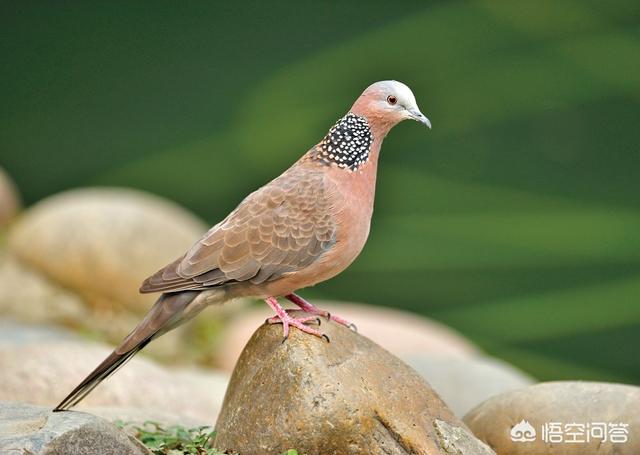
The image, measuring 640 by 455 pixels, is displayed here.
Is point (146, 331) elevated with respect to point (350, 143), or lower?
lower

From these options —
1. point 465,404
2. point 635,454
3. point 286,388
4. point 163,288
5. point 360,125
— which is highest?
point 360,125

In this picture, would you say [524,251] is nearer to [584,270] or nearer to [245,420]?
[584,270]

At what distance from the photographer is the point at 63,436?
4.36 m

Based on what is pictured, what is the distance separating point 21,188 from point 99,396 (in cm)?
557

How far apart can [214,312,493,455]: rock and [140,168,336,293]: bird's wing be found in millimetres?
346

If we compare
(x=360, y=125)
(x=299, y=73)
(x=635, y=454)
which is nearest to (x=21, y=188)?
(x=299, y=73)

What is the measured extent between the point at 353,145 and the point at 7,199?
7.29 meters

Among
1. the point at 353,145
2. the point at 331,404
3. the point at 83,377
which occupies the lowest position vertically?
the point at 83,377

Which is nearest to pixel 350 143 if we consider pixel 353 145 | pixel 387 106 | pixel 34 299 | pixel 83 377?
pixel 353 145

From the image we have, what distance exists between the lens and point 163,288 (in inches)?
208

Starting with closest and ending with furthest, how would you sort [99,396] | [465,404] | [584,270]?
1. [99,396]
2. [465,404]
3. [584,270]

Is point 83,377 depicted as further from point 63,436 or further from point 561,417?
point 561,417

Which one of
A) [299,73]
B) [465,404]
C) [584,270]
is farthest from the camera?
[299,73]

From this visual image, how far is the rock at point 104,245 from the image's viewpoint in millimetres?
10430
